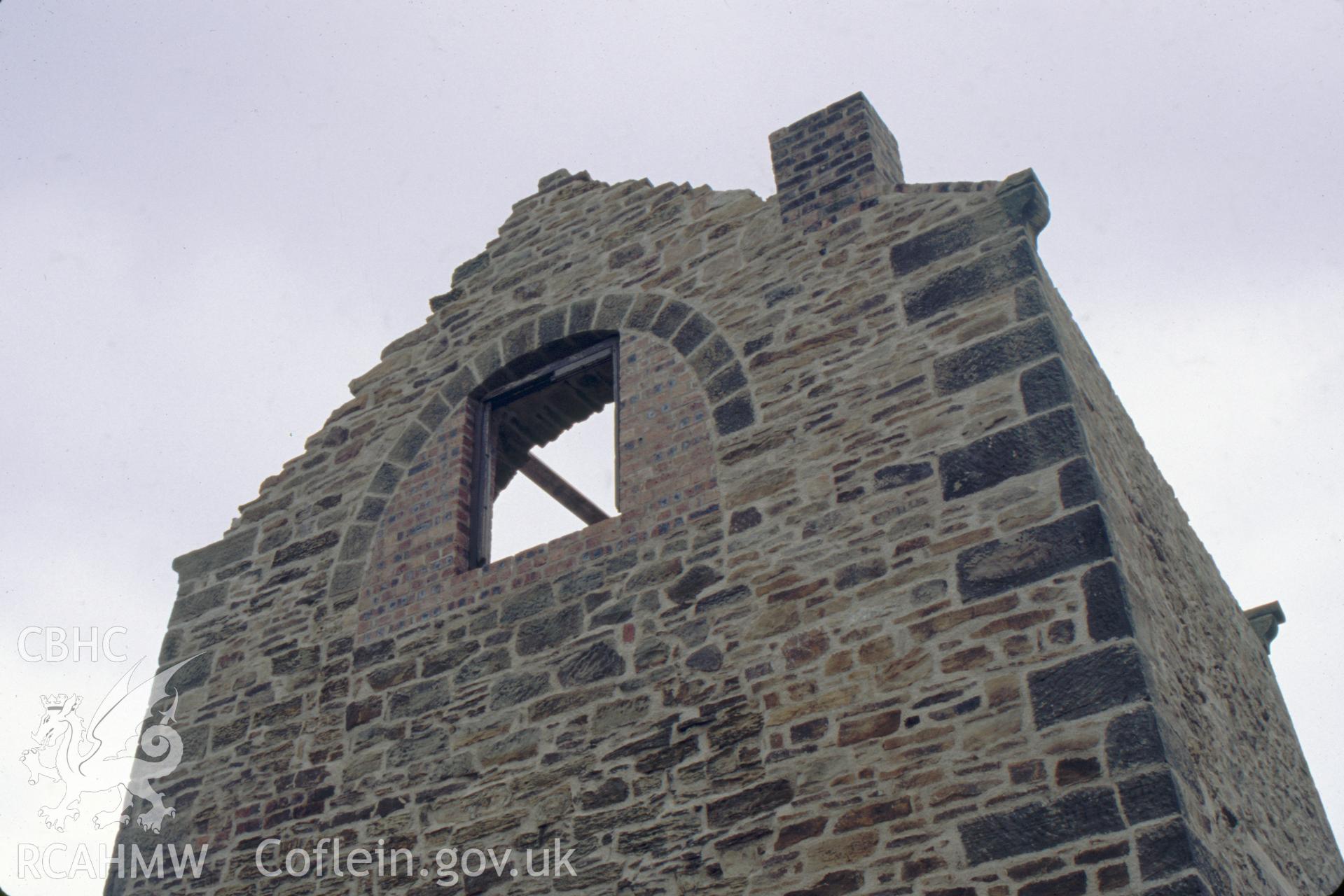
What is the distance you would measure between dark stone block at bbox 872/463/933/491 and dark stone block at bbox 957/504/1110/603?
52 cm

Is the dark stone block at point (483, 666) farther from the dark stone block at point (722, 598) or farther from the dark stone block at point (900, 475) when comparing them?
the dark stone block at point (900, 475)

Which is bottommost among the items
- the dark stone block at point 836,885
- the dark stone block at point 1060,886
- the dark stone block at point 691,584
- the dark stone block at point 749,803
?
the dark stone block at point 1060,886

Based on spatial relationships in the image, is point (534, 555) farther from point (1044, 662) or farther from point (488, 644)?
point (1044, 662)

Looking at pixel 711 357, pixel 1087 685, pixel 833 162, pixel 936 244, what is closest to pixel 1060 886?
pixel 1087 685

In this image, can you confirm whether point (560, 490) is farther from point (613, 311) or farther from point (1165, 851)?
point (1165, 851)

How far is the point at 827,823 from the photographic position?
5.64 meters

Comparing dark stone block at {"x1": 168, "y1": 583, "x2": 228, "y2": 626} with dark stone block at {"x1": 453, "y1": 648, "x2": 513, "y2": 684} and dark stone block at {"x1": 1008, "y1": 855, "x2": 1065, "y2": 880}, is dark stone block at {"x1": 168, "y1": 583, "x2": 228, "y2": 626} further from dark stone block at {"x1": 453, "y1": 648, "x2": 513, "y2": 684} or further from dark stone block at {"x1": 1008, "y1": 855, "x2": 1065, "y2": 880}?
dark stone block at {"x1": 1008, "y1": 855, "x2": 1065, "y2": 880}

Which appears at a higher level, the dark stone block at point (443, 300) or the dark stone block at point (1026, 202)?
the dark stone block at point (443, 300)

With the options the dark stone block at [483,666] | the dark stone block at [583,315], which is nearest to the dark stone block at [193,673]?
the dark stone block at [483,666]

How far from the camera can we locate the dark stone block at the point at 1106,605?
5445mm

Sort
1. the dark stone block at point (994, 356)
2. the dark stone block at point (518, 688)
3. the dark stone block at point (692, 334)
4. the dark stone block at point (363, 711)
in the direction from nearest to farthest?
the dark stone block at point (994, 356), the dark stone block at point (518, 688), the dark stone block at point (363, 711), the dark stone block at point (692, 334)

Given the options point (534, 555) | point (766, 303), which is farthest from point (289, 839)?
point (766, 303)

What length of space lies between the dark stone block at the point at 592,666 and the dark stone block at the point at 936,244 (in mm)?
2537

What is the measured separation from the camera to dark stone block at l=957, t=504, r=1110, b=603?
18.7 ft
